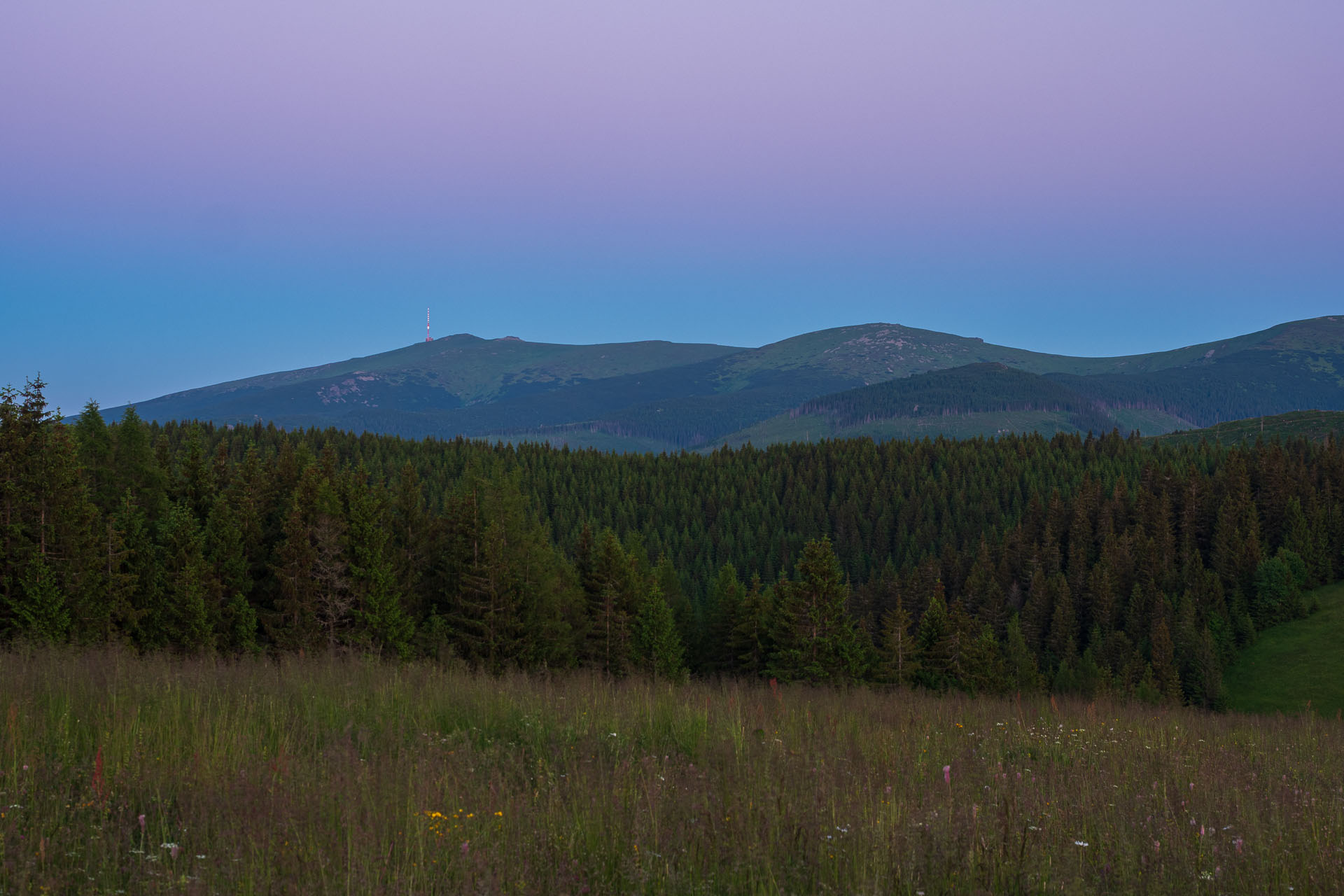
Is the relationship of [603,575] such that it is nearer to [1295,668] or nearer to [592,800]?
[592,800]

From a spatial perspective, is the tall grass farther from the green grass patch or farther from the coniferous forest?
the green grass patch

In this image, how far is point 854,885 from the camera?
4859 millimetres

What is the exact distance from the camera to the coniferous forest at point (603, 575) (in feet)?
96.6

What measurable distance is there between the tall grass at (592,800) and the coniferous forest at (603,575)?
311 inches

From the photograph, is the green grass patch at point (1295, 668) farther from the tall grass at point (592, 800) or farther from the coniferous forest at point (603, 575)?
Result: the tall grass at point (592, 800)

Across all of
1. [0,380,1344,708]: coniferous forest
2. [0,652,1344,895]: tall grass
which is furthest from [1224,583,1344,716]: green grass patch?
[0,652,1344,895]: tall grass

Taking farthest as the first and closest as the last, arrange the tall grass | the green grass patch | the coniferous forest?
the green grass patch < the coniferous forest < the tall grass

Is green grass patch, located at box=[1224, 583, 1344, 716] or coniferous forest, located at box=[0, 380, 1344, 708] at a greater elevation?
coniferous forest, located at box=[0, 380, 1344, 708]

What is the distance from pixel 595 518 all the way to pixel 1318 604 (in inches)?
4629

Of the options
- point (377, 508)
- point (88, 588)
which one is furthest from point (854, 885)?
point (377, 508)

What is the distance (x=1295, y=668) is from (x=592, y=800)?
345 feet

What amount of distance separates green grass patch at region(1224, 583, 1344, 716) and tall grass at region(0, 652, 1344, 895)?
82.6m

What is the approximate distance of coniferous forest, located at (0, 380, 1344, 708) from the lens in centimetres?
2945

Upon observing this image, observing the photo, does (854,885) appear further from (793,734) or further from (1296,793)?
(1296,793)
